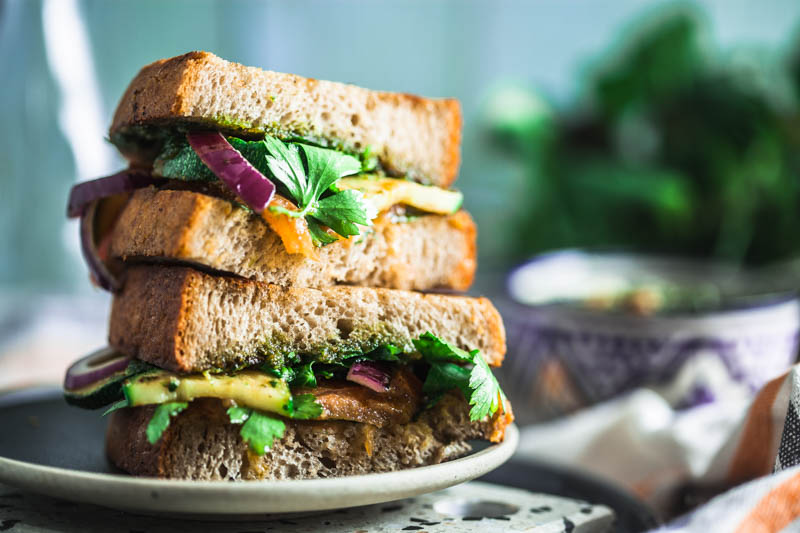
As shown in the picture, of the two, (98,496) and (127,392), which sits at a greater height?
(127,392)

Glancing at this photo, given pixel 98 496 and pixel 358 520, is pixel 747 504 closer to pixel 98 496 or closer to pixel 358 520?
pixel 358 520

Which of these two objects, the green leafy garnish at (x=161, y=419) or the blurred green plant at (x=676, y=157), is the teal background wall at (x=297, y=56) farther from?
the green leafy garnish at (x=161, y=419)

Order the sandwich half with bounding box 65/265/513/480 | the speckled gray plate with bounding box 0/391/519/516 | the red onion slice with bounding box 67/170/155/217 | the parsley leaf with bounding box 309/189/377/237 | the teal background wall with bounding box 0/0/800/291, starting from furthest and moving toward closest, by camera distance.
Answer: the teal background wall with bounding box 0/0/800/291, the red onion slice with bounding box 67/170/155/217, the parsley leaf with bounding box 309/189/377/237, the sandwich half with bounding box 65/265/513/480, the speckled gray plate with bounding box 0/391/519/516

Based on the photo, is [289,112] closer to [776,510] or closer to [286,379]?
[286,379]

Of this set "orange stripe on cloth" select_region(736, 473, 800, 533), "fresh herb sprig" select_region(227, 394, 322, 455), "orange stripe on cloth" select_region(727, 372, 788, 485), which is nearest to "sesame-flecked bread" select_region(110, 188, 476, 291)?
"fresh herb sprig" select_region(227, 394, 322, 455)

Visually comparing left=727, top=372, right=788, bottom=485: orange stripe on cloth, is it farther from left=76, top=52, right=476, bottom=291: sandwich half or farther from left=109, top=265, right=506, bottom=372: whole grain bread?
left=76, top=52, right=476, bottom=291: sandwich half

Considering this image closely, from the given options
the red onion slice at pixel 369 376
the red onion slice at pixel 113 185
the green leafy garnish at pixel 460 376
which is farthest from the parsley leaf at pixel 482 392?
the red onion slice at pixel 113 185

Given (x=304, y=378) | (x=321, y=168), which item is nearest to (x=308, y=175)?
(x=321, y=168)

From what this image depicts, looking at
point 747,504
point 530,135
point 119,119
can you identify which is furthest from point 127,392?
point 530,135
